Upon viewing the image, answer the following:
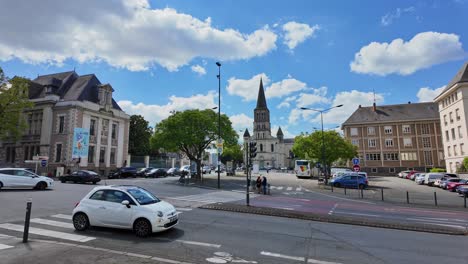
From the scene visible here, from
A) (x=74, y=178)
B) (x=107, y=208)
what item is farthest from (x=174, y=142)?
(x=107, y=208)

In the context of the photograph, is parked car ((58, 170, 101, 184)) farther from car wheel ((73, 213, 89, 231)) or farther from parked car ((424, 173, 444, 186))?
parked car ((424, 173, 444, 186))

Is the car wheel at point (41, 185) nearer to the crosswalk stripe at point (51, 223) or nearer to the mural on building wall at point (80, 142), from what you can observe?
the crosswalk stripe at point (51, 223)

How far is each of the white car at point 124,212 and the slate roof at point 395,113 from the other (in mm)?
70079

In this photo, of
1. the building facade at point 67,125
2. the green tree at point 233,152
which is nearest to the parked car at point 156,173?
the building facade at point 67,125

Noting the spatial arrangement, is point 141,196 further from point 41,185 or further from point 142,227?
point 41,185

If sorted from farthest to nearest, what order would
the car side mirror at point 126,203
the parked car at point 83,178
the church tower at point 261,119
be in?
the church tower at point 261,119, the parked car at point 83,178, the car side mirror at point 126,203

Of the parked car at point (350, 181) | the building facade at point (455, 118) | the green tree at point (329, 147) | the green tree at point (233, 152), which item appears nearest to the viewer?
the parked car at point (350, 181)

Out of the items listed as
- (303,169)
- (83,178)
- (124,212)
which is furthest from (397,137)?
(124,212)

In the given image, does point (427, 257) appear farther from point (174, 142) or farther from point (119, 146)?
point (119, 146)

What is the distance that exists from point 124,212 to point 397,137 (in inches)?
2850

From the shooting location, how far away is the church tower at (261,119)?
130 m

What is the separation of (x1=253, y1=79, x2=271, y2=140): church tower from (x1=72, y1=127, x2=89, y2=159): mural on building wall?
97.9m

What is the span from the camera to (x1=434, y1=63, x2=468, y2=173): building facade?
45963 millimetres

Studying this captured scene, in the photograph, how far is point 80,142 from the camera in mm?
38250
